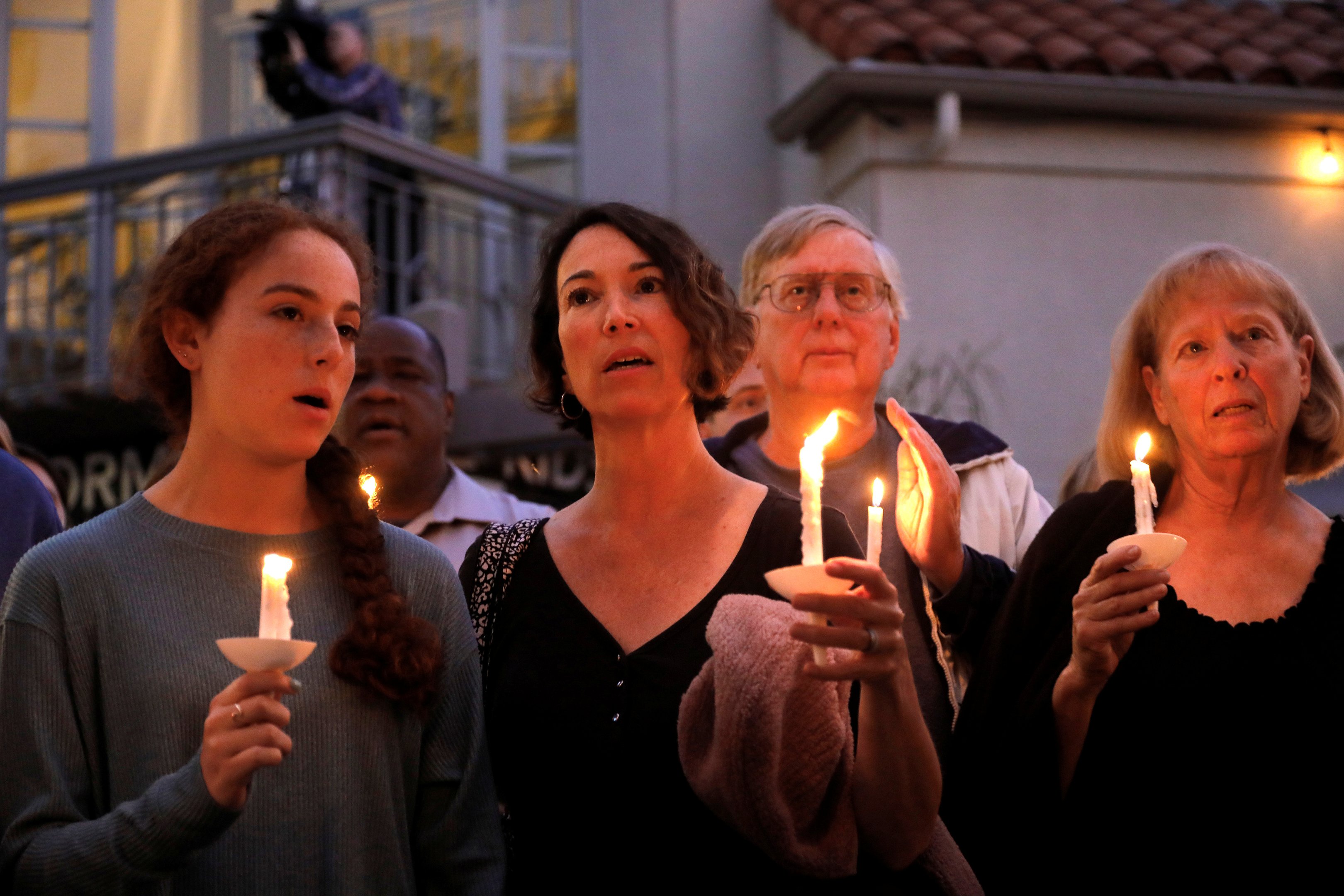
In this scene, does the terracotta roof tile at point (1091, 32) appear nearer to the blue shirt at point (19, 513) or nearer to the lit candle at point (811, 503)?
the blue shirt at point (19, 513)

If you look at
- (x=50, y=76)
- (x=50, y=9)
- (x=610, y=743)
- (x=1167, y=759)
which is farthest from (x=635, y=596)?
(x=50, y=9)

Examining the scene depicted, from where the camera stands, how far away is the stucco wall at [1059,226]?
8.62 metres

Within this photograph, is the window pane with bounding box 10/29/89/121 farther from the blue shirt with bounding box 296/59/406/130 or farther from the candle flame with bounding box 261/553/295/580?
the candle flame with bounding box 261/553/295/580

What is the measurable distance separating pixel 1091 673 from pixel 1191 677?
0.86ft

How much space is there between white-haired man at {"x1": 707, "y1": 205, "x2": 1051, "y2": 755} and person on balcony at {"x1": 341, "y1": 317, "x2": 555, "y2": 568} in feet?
3.91

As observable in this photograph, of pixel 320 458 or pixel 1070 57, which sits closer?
pixel 320 458

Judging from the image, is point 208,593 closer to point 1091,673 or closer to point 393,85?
point 1091,673

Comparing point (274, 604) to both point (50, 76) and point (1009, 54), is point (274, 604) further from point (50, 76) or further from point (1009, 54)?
point (50, 76)

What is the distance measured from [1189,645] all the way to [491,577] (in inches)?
58.8

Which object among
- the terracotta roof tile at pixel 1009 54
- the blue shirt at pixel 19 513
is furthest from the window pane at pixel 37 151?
the blue shirt at pixel 19 513

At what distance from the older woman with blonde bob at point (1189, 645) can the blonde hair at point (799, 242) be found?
75cm

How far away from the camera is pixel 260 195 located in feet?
28.8

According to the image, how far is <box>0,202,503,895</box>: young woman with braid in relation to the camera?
2.35m

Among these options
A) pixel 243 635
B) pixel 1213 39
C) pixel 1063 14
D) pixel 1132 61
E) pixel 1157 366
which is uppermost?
pixel 1063 14
